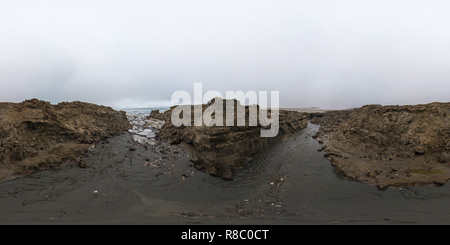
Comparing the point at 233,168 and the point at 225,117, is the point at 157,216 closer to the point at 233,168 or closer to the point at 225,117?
the point at 233,168

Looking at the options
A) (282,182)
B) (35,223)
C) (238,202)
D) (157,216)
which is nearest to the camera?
(35,223)

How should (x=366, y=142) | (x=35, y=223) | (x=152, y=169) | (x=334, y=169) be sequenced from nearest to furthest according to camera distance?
(x=35, y=223) < (x=152, y=169) < (x=334, y=169) < (x=366, y=142)

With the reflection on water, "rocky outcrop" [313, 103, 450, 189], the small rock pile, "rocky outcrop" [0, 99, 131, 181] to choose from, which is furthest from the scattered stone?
"rocky outcrop" [313, 103, 450, 189]

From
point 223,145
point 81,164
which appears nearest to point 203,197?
point 223,145

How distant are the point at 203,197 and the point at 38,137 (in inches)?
362

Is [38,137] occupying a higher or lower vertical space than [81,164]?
higher

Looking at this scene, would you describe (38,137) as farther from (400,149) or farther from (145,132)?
(400,149)

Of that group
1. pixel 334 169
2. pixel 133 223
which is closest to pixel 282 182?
pixel 334 169

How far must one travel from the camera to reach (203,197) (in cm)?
633

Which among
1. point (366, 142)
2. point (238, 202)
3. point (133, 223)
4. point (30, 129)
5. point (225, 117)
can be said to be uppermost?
point (225, 117)

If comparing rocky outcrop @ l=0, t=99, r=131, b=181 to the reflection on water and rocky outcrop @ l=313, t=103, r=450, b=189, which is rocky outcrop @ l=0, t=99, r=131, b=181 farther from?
rocky outcrop @ l=313, t=103, r=450, b=189

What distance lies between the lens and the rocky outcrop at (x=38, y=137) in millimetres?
6918

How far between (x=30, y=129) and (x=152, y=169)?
6.47m

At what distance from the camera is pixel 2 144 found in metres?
7.00
